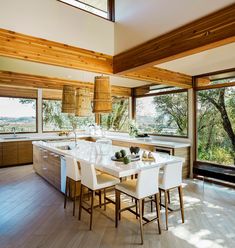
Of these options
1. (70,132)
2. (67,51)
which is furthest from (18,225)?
(70,132)

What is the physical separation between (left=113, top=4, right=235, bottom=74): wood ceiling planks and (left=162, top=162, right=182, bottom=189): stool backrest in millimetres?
1594

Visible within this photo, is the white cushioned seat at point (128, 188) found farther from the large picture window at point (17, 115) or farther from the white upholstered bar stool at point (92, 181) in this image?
the large picture window at point (17, 115)

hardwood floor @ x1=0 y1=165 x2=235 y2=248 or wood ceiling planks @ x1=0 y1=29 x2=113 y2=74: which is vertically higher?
wood ceiling planks @ x1=0 y1=29 x2=113 y2=74

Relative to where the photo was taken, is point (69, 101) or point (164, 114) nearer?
point (69, 101)

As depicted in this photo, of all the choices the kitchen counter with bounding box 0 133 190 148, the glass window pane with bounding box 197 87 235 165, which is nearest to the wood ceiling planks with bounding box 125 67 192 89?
the glass window pane with bounding box 197 87 235 165

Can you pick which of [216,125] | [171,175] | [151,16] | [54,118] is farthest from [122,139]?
[151,16]

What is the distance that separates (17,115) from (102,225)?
209 inches

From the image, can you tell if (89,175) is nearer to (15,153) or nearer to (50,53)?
(50,53)

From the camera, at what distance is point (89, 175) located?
2.82 m

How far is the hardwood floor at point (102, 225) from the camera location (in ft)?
8.16

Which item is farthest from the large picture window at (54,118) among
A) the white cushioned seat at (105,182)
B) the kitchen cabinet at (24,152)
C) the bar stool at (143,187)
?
the bar stool at (143,187)

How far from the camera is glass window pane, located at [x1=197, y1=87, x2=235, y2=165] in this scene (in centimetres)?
461

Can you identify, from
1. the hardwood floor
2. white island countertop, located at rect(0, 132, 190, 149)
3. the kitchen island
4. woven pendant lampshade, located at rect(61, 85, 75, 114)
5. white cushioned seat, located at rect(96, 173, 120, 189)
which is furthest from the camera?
white island countertop, located at rect(0, 132, 190, 149)

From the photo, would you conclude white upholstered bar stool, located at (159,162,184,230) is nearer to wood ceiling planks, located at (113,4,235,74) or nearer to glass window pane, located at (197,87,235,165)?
wood ceiling planks, located at (113,4,235,74)
